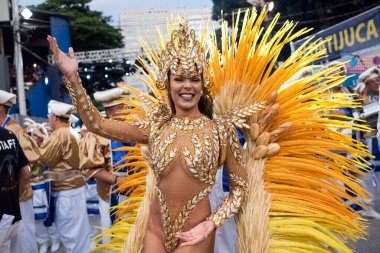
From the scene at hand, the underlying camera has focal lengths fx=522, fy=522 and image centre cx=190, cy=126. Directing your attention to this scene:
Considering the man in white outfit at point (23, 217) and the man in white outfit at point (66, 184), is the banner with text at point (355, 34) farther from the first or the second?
the man in white outfit at point (23, 217)

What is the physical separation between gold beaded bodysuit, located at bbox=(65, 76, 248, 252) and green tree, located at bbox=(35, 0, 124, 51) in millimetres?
35751

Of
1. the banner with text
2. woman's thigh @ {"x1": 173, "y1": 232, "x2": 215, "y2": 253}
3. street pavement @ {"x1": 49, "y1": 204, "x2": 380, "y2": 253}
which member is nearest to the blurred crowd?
street pavement @ {"x1": 49, "y1": 204, "x2": 380, "y2": 253}

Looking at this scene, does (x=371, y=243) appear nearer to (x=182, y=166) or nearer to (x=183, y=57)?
(x=182, y=166)

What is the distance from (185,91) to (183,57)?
0.18m

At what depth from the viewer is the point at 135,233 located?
3.05 m

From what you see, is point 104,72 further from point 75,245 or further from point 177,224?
point 177,224

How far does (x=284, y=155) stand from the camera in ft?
10.5

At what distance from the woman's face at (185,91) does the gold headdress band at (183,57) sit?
31 millimetres

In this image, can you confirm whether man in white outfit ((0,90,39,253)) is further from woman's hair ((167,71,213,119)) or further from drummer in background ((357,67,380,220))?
drummer in background ((357,67,380,220))

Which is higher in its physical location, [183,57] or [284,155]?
[183,57]

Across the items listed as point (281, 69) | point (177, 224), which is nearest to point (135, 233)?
point (177, 224)

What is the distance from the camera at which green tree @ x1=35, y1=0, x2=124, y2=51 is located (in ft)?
128

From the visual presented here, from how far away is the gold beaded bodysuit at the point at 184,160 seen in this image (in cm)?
272

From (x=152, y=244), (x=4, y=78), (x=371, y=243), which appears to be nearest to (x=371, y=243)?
(x=371, y=243)
